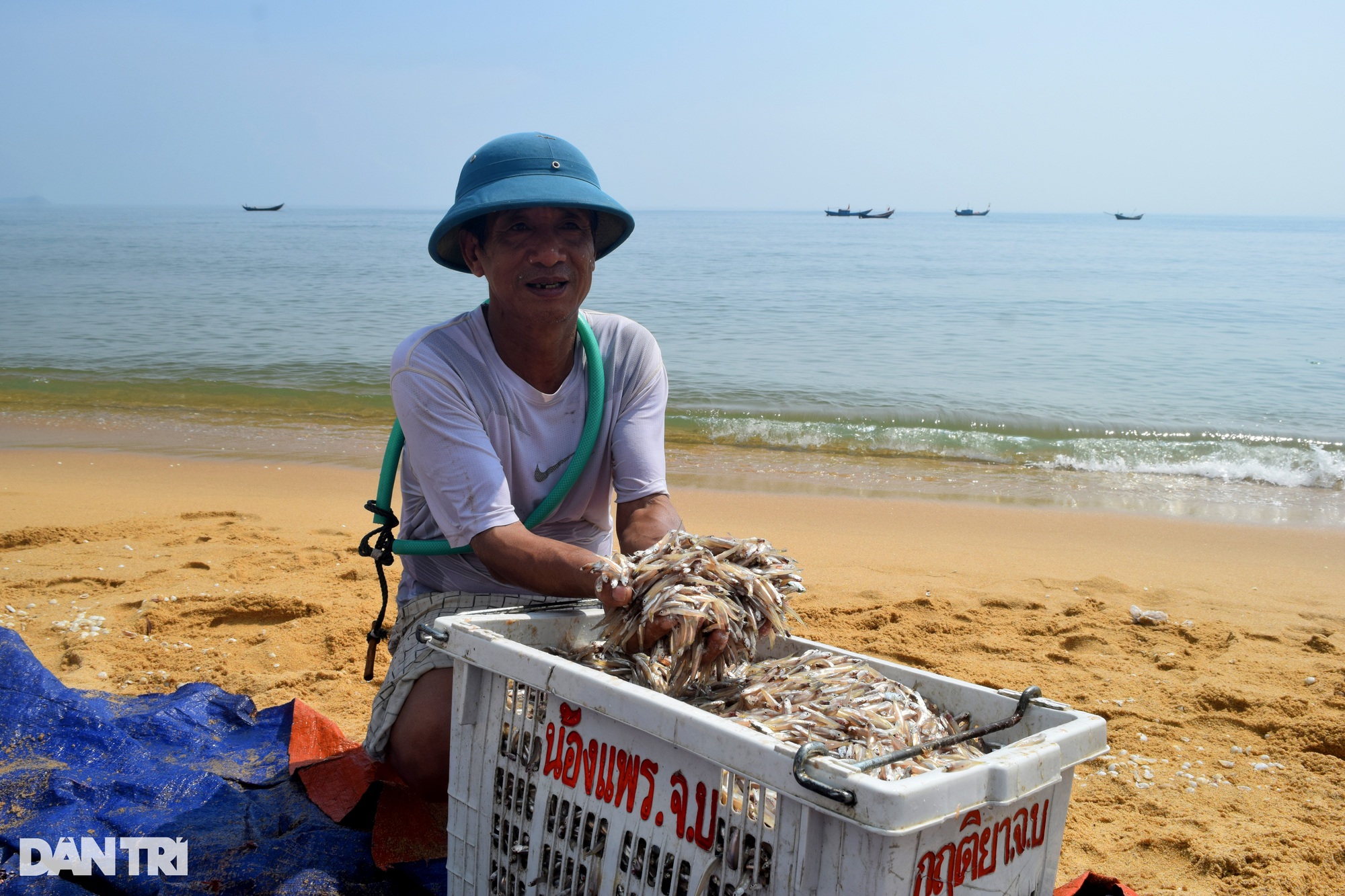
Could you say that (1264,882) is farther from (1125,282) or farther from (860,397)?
(1125,282)

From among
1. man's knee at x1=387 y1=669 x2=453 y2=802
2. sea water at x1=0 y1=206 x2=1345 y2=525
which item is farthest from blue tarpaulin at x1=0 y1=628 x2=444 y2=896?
sea water at x1=0 y1=206 x2=1345 y2=525

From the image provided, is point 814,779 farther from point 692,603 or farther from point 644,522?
point 644,522

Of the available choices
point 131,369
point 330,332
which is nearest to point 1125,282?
point 330,332

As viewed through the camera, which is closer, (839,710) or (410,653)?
(839,710)

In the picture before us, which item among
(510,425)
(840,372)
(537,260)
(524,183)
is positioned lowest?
(510,425)

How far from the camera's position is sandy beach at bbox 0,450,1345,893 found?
116 inches

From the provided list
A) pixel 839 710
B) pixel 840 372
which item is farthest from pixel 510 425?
pixel 840 372

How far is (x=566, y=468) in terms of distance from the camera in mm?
2789

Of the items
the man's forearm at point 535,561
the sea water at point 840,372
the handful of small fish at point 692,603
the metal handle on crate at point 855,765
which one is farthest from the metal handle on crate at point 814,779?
the sea water at point 840,372

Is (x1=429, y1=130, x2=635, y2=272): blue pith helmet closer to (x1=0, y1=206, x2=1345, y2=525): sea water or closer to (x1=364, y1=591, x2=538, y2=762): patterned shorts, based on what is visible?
(x1=364, y1=591, x2=538, y2=762): patterned shorts

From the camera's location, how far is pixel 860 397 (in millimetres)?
11914

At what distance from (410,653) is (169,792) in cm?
82

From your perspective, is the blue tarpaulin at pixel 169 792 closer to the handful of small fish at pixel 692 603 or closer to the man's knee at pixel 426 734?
the man's knee at pixel 426 734

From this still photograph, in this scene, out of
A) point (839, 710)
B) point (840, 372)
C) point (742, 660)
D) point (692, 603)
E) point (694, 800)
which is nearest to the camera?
point (694, 800)
